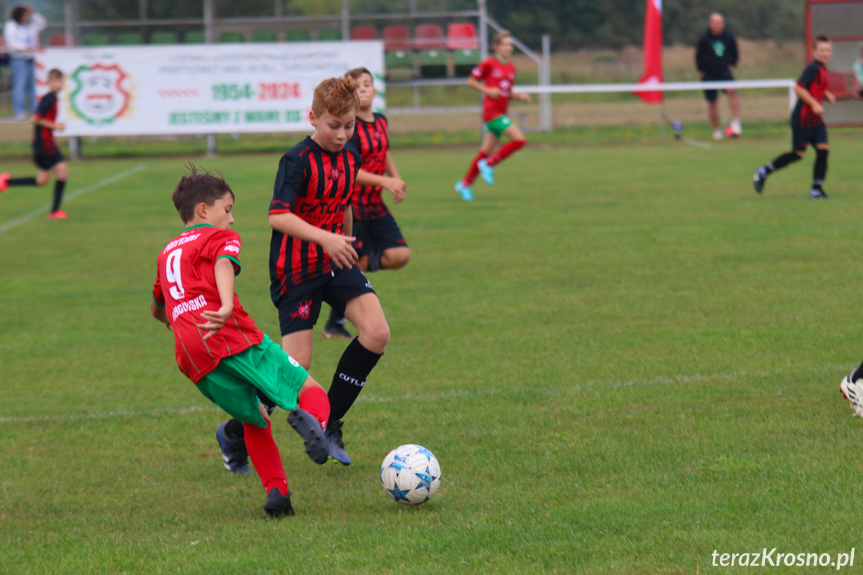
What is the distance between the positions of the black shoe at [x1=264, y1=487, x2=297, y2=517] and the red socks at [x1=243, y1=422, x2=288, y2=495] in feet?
0.07

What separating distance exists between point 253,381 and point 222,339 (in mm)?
201

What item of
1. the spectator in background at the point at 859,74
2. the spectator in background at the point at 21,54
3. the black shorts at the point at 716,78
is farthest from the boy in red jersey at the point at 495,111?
the spectator in background at the point at 21,54

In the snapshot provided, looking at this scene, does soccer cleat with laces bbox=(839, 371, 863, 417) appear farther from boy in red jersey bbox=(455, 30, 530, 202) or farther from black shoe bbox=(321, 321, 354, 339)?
boy in red jersey bbox=(455, 30, 530, 202)

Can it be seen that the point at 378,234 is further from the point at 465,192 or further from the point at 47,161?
the point at 47,161

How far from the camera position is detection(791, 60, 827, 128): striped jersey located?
12.4 meters

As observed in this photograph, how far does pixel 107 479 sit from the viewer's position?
4.49m

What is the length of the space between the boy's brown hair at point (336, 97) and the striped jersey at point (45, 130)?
10.4 meters

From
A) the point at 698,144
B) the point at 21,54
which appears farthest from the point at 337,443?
the point at 21,54

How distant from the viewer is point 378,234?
6965 millimetres

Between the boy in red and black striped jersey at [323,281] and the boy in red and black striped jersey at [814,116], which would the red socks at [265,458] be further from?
the boy in red and black striped jersey at [814,116]

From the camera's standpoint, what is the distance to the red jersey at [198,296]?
3674 millimetres

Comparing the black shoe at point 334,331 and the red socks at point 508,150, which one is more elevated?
the red socks at point 508,150

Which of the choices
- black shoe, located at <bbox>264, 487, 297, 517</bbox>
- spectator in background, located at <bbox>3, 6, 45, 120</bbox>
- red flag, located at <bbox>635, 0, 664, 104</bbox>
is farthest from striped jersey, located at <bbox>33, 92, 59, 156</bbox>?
red flag, located at <bbox>635, 0, 664, 104</bbox>

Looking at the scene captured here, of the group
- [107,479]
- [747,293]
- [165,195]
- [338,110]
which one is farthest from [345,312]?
[165,195]
